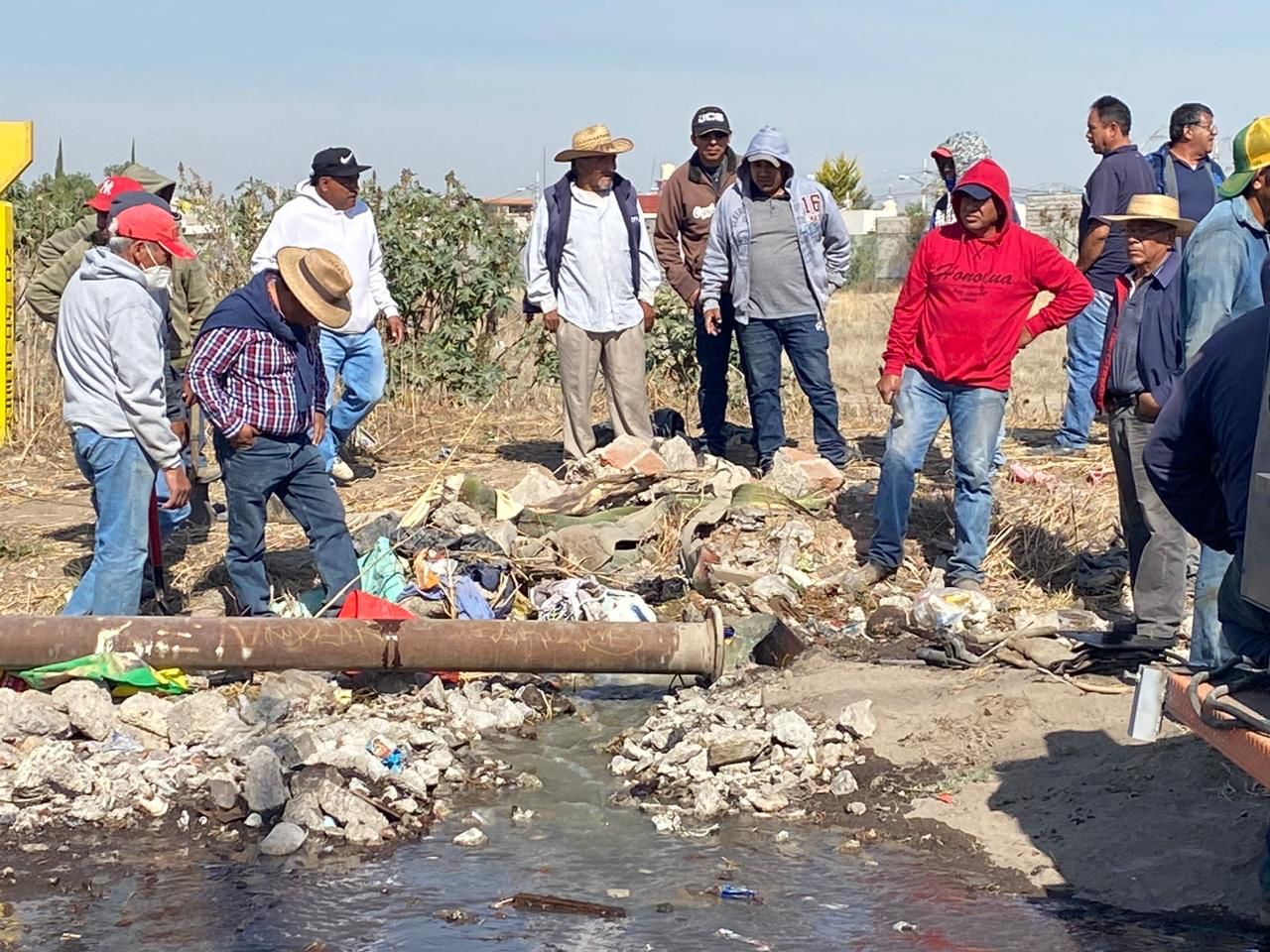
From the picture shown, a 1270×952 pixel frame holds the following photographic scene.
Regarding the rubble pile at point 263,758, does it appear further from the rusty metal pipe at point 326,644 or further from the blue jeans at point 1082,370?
the blue jeans at point 1082,370

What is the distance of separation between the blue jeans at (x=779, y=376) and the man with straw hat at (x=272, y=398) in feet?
11.5

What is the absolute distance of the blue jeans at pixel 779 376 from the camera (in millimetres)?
10766

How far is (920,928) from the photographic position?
5.25 meters

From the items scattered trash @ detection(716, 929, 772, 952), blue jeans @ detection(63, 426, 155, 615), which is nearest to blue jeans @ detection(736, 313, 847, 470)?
blue jeans @ detection(63, 426, 155, 615)

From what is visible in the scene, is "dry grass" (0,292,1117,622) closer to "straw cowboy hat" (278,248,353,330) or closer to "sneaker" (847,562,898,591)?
"sneaker" (847,562,898,591)

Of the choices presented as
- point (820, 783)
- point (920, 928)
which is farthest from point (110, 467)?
point (920, 928)

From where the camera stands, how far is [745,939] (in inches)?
204

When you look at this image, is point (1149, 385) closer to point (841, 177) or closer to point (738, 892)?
point (738, 892)

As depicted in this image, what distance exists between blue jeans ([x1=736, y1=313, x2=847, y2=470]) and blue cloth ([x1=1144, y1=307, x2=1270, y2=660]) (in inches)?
229

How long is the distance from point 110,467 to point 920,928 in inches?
168

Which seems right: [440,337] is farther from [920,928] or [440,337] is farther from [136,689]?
[920,928]

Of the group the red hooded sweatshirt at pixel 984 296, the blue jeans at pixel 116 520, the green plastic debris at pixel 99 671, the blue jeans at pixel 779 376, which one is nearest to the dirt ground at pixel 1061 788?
the red hooded sweatshirt at pixel 984 296

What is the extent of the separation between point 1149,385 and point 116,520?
15.0 ft

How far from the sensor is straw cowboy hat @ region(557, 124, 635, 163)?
10664 mm
